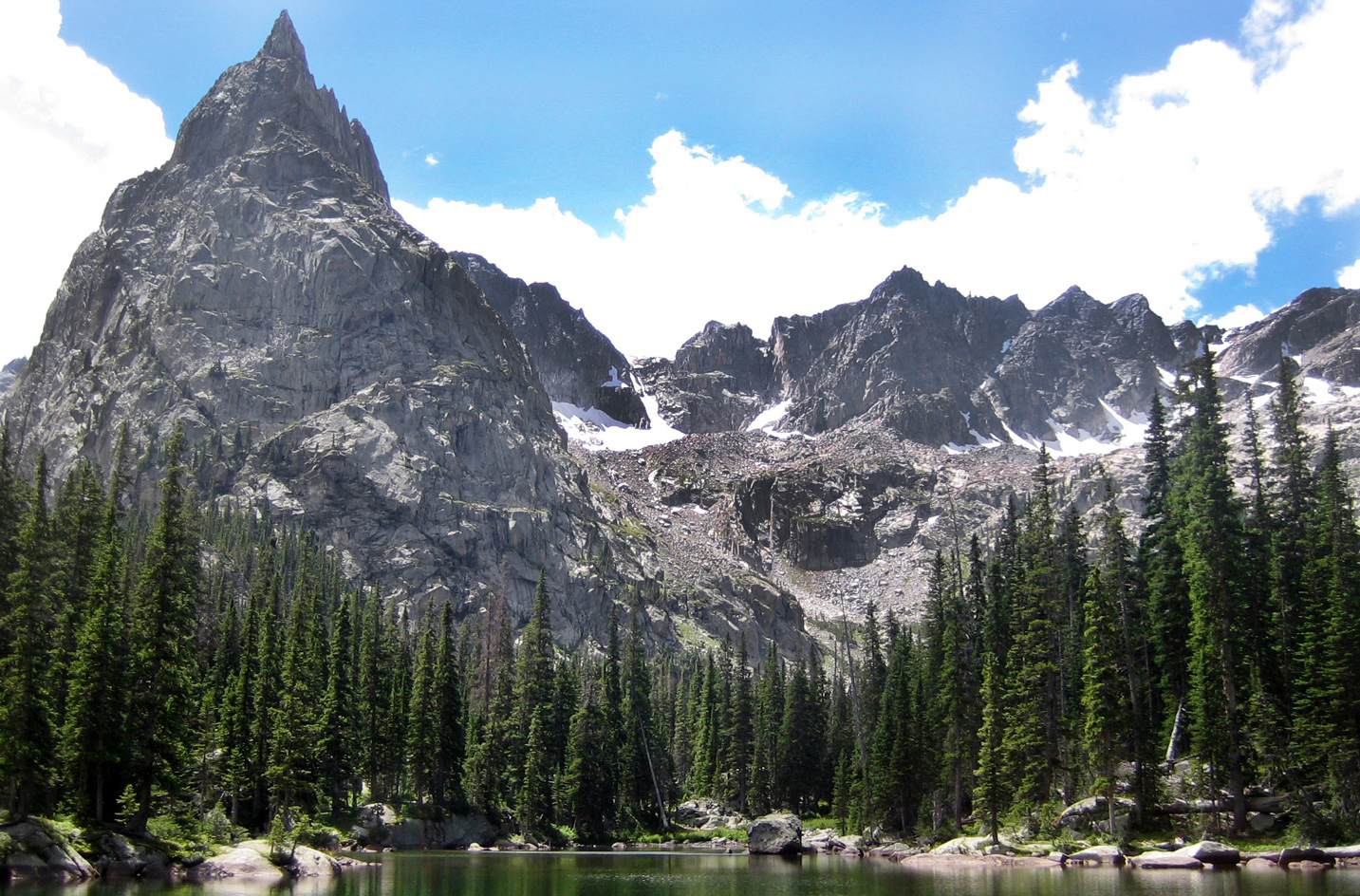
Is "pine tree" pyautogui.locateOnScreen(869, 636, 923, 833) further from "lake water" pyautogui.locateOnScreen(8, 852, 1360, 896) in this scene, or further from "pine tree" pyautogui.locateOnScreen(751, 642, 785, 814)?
"pine tree" pyautogui.locateOnScreen(751, 642, 785, 814)

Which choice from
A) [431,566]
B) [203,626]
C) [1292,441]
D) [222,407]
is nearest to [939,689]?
[1292,441]

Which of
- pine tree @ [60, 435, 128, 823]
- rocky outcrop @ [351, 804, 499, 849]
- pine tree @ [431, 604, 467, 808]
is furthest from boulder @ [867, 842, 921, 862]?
pine tree @ [60, 435, 128, 823]

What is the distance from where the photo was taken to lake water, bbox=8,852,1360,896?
33.9 m

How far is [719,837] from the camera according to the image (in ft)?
281

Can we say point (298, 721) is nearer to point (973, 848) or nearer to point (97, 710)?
point (97, 710)

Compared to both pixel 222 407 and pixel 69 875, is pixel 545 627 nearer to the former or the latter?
pixel 69 875

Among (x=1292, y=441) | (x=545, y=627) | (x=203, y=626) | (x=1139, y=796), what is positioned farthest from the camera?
(x=203, y=626)

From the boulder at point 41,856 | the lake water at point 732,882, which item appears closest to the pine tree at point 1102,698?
the lake water at point 732,882

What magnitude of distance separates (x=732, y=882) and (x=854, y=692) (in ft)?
120

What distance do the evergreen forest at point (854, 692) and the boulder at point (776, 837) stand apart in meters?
6.31

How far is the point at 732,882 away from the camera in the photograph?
4659cm

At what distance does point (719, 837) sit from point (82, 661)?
57137 mm

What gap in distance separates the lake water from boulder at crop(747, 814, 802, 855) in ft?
22.5

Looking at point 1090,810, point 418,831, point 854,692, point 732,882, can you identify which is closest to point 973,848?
point 1090,810
